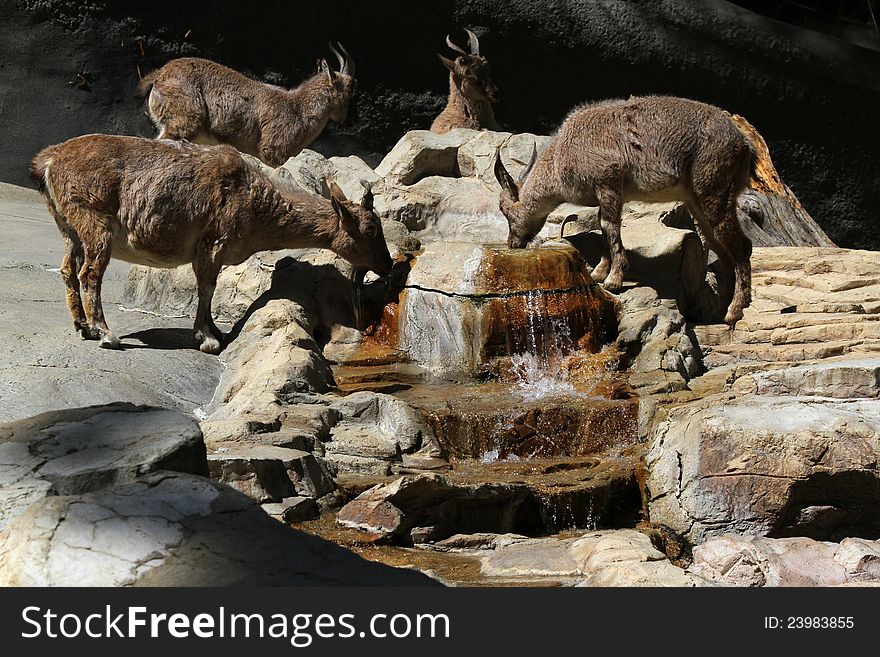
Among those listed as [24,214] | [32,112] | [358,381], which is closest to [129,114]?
[32,112]

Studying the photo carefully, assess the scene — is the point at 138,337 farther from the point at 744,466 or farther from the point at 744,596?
the point at 744,596

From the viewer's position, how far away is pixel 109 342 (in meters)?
9.30

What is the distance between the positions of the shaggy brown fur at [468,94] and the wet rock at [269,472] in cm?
823

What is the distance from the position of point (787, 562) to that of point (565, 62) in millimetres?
13437

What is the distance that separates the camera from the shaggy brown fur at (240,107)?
12891mm

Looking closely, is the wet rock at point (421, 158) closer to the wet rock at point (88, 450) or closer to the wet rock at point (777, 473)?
the wet rock at point (777, 473)

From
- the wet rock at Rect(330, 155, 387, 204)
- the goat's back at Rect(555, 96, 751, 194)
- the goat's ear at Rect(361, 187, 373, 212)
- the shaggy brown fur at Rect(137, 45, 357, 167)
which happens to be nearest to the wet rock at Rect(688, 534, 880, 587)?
the goat's back at Rect(555, 96, 751, 194)

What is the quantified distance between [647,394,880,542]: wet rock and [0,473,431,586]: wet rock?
9.68ft

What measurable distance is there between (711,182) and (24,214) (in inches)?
364

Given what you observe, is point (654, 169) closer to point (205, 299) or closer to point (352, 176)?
point (352, 176)

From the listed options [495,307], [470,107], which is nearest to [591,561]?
[495,307]

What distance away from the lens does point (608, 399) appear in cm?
889

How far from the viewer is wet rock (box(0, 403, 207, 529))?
15.5 feet

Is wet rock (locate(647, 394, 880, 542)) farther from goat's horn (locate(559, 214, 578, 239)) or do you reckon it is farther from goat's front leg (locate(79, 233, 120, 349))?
goat's horn (locate(559, 214, 578, 239))
